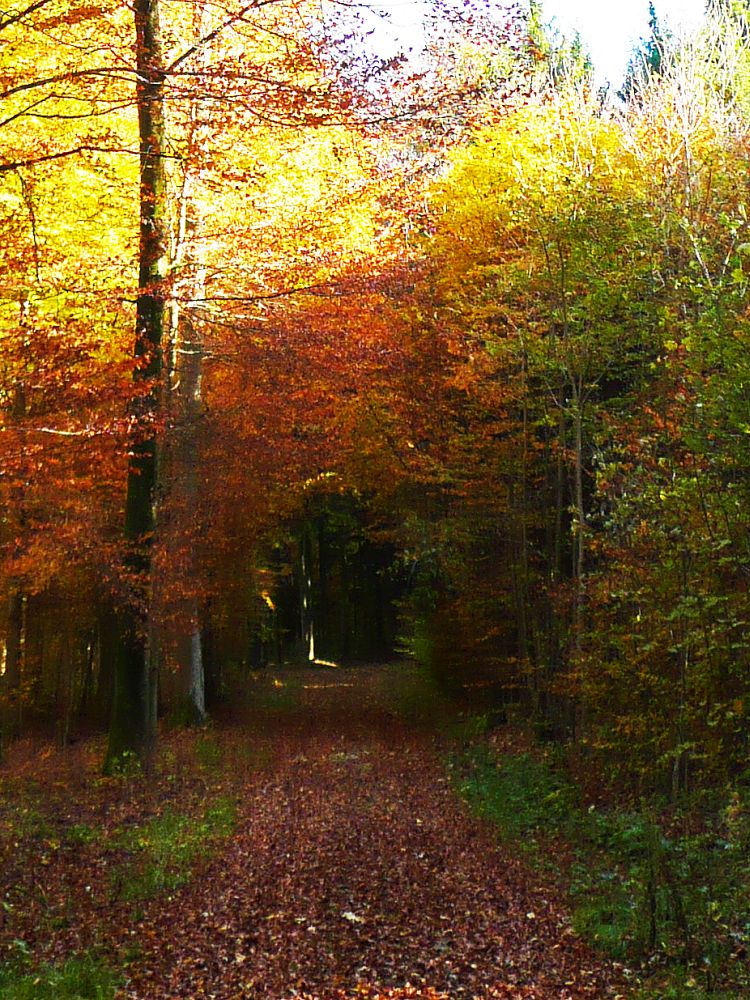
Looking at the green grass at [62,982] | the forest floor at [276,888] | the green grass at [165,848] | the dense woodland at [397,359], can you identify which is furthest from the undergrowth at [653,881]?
the green grass at [62,982]

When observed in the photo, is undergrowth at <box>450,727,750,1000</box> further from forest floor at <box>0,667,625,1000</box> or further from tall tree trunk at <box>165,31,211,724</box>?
tall tree trunk at <box>165,31,211,724</box>

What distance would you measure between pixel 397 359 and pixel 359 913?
45.4 feet

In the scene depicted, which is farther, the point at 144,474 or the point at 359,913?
the point at 144,474

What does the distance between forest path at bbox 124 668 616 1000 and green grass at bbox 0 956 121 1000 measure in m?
0.18

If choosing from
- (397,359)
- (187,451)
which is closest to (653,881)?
(187,451)

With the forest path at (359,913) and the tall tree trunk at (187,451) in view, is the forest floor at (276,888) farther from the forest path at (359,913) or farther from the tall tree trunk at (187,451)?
the tall tree trunk at (187,451)

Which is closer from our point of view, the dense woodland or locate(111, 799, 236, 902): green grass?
locate(111, 799, 236, 902): green grass

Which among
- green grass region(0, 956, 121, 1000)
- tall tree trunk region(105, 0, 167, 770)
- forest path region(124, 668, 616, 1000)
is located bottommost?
forest path region(124, 668, 616, 1000)

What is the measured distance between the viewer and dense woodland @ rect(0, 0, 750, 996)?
8.76 metres

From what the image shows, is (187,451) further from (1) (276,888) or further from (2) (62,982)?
(2) (62,982)

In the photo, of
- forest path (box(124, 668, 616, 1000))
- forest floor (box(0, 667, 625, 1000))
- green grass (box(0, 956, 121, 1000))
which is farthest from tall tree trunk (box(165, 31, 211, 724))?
green grass (box(0, 956, 121, 1000))

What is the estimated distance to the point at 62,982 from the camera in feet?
19.9

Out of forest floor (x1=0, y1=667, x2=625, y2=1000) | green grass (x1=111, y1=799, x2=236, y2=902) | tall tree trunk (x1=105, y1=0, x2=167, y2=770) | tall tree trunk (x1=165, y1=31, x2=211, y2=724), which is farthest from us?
tall tree trunk (x1=165, y1=31, x2=211, y2=724)

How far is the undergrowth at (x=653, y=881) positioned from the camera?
252 inches
